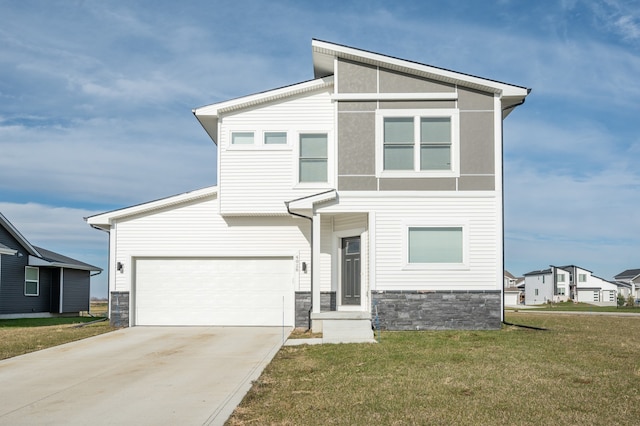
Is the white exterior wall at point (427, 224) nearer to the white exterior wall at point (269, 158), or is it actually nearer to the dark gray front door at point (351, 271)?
the dark gray front door at point (351, 271)

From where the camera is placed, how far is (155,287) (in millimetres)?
20688

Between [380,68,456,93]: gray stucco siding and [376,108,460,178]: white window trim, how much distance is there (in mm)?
591

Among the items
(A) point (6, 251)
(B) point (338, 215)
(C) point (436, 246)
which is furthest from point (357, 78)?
(A) point (6, 251)

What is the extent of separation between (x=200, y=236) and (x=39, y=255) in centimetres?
1362

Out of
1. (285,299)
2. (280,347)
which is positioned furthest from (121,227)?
(280,347)

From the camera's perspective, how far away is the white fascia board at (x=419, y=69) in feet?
59.0

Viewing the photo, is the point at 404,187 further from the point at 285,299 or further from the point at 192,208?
the point at 192,208

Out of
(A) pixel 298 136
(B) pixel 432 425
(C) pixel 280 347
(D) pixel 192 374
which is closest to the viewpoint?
(B) pixel 432 425

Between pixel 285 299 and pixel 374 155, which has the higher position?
pixel 374 155

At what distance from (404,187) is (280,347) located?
6008mm

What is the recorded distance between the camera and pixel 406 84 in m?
18.5

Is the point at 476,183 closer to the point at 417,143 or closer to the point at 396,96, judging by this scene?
the point at 417,143

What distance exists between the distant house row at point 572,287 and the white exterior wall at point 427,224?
62.9 meters

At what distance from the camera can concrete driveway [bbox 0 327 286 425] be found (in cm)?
800
